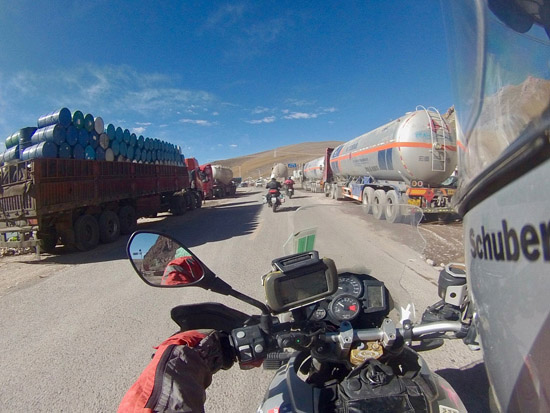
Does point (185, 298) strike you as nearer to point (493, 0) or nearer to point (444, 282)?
point (444, 282)

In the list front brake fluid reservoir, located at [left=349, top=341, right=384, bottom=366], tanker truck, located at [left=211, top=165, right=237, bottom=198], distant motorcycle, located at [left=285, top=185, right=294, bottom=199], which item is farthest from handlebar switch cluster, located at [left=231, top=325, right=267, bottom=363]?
tanker truck, located at [left=211, top=165, right=237, bottom=198]

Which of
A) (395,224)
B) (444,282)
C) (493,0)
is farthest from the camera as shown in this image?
(395,224)

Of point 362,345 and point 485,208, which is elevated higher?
point 485,208

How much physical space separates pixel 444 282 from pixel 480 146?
0.95 meters

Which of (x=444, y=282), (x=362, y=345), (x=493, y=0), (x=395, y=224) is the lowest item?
Answer: (x=362, y=345)

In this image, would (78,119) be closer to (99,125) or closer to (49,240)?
(99,125)

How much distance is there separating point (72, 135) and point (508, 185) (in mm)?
10713

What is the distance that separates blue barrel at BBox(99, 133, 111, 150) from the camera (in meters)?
10.8

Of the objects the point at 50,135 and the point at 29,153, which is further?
the point at 50,135

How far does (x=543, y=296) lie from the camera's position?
65cm

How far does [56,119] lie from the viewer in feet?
29.0

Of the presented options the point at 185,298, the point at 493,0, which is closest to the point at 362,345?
the point at 493,0

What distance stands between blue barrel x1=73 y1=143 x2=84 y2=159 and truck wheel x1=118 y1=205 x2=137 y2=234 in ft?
7.03

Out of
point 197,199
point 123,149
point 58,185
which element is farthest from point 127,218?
point 197,199
